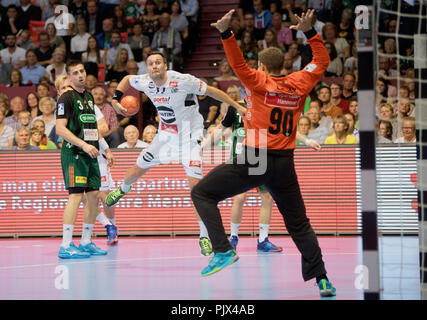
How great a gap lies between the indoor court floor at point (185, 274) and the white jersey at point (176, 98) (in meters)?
1.69

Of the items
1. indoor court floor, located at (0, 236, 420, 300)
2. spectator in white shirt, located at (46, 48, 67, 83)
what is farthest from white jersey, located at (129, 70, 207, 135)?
spectator in white shirt, located at (46, 48, 67, 83)

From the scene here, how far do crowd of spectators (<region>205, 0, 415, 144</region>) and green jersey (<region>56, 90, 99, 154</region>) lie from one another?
3.89 metres

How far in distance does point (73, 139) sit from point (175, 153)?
4.34 feet

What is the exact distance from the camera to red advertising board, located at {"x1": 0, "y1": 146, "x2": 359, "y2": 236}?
1011 cm

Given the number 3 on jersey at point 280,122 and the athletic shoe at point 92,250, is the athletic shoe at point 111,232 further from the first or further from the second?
the number 3 on jersey at point 280,122

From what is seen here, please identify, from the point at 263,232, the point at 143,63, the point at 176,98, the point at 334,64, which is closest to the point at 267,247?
the point at 263,232

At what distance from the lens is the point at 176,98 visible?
802 cm

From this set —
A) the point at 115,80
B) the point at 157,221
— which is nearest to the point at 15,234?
the point at 157,221

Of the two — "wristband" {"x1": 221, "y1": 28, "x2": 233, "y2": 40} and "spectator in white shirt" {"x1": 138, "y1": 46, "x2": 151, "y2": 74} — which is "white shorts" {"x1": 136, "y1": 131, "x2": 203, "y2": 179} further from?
"spectator in white shirt" {"x1": 138, "y1": 46, "x2": 151, "y2": 74}

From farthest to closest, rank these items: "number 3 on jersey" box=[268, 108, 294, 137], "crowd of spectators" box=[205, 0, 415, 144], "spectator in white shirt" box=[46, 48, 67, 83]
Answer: "spectator in white shirt" box=[46, 48, 67, 83] → "crowd of spectators" box=[205, 0, 415, 144] → "number 3 on jersey" box=[268, 108, 294, 137]

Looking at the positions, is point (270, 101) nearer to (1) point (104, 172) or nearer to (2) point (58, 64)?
(1) point (104, 172)

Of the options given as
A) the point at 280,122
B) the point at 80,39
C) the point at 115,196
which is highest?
the point at 80,39

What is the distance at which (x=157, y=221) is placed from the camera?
34.6ft
